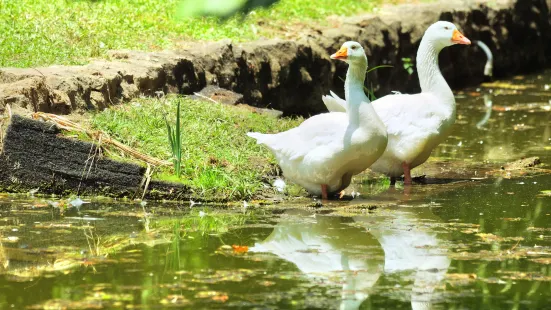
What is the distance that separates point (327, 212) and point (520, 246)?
1.68 m

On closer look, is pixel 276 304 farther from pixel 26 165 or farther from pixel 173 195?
pixel 26 165

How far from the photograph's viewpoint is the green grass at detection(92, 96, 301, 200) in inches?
319

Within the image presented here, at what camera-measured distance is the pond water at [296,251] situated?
532 cm

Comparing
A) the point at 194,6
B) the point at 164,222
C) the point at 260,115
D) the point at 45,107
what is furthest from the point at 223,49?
the point at 194,6

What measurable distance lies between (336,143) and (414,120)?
1.29 m

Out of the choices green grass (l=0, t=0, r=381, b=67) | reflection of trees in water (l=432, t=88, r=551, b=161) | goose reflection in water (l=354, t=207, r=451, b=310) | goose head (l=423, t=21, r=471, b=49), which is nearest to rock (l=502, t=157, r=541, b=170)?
reflection of trees in water (l=432, t=88, r=551, b=161)

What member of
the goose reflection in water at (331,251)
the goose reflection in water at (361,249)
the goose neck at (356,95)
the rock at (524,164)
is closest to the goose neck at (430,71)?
the rock at (524,164)

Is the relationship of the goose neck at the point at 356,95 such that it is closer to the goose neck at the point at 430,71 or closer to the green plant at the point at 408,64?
the goose neck at the point at 430,71

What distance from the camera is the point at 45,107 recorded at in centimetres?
881

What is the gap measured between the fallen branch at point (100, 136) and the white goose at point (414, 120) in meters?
1.81

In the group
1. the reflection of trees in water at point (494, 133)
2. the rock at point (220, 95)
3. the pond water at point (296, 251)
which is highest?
the rock at point (220, 95)

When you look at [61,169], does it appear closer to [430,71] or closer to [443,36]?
[430,71]

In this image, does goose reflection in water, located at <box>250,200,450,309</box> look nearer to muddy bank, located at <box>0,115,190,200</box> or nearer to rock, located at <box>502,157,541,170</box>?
muddy bank, located at <box>0,115,190,200</box>

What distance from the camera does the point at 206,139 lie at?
9047 mm
